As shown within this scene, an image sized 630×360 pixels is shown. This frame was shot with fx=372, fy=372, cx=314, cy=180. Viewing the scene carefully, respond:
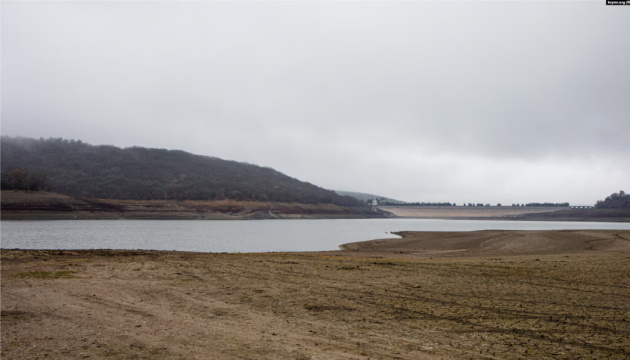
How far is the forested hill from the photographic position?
386 ft

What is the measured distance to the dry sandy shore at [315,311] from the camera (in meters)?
5.83

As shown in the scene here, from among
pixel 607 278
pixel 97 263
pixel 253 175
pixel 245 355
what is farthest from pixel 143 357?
pixel 253 175

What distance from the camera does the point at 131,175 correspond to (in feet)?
462

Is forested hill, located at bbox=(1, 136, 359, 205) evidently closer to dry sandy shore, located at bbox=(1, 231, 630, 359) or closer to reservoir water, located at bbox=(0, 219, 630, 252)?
reservoir water, located at bbox=(0, 219, 630, 252)

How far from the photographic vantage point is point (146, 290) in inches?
413

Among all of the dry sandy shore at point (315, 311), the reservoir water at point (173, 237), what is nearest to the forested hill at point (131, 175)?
the reservoir water at point (173, 237)

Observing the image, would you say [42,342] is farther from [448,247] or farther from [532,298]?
[448,247]

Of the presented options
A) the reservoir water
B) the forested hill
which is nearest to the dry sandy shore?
the reservoir water

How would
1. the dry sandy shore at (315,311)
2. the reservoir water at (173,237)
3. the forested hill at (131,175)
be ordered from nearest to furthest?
the dry sandy shore at (315,311), the reservoir water at (173,237), the forested hill at (131,175)

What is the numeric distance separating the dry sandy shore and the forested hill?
99.5 m

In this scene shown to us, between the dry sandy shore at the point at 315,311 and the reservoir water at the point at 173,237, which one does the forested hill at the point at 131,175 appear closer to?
the reservoir water at the point at 173,237

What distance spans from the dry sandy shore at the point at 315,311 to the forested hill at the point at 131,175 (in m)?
99.5

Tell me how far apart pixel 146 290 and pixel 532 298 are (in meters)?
10.2

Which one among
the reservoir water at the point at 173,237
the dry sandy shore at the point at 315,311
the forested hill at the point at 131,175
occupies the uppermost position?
the forested hill at the point at 131,175
